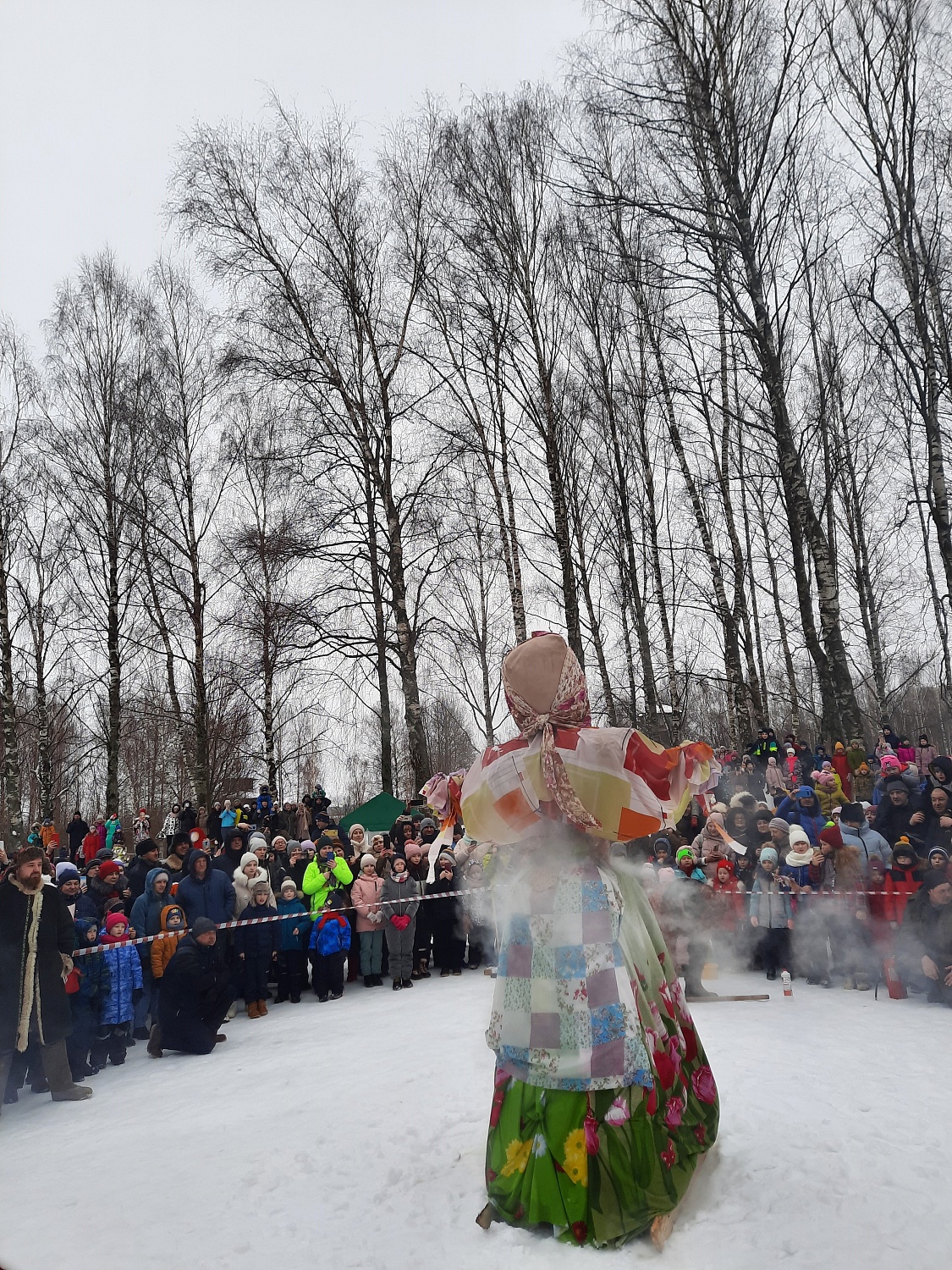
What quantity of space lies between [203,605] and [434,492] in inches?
259

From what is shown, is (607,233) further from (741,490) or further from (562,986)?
(562,986)

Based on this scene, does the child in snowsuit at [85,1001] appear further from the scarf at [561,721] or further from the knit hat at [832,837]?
the knit hat at [832,837]

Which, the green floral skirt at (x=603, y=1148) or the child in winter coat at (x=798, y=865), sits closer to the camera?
the green floral skirt at (x=603, y=1148)

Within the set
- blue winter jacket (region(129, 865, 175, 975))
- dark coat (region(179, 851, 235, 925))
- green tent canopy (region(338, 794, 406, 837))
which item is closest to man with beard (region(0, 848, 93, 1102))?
blue winter jacket (region(129, 865, 175, 975))

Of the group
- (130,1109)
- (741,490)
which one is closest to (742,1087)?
(130,1109)

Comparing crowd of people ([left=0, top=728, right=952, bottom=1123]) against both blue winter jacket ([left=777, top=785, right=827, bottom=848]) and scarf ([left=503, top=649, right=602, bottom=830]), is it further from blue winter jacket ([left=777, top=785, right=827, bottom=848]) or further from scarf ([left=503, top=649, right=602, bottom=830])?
scarf ([left=503, top=649, right=602, bottom=830])

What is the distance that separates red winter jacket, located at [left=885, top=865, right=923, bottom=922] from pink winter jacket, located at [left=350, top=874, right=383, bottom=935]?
510cm

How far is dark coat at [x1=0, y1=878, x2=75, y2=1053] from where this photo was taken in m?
5.78

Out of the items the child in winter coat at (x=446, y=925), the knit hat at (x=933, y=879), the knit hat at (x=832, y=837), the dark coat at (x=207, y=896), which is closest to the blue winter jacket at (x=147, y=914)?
the dark coat at (x=207, y=896)

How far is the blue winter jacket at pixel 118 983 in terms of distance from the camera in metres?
7.04

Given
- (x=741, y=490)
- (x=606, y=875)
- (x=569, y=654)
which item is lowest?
(x=606, y=875)

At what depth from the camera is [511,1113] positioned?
10.4 feet

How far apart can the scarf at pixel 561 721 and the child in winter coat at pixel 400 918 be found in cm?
640

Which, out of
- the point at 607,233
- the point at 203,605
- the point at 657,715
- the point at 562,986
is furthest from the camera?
the point at 203,605
